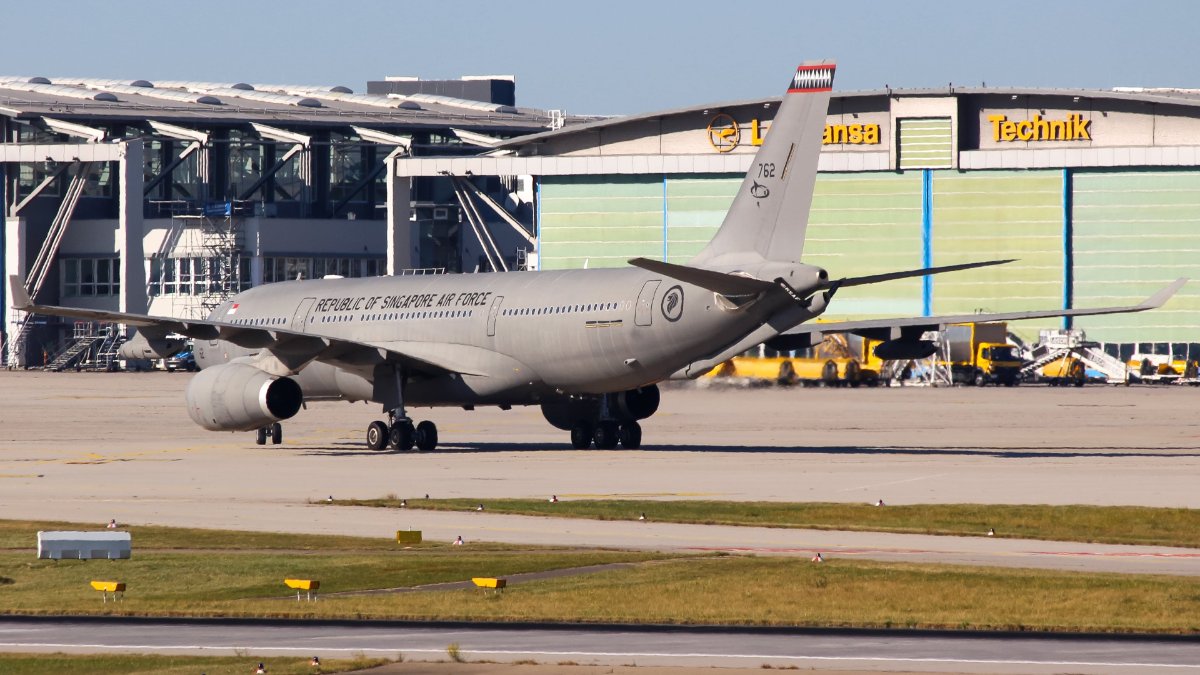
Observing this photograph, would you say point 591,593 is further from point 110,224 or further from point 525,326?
point 110,224

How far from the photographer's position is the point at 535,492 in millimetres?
34219

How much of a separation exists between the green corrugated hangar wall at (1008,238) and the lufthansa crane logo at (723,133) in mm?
1921

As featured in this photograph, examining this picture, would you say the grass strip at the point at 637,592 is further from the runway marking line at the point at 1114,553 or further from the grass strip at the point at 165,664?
the grass strip at the point at 165,664

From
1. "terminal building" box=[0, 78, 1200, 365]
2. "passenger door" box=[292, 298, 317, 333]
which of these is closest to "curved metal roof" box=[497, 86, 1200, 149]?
"terminal building" box=[0, 78, 1200, 365]

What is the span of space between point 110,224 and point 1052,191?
58756 millimetres

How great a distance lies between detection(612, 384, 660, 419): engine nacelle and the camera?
4722 cm

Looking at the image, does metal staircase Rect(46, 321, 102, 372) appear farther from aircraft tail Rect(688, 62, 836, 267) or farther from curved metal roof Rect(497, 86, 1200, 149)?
aircraft tail Rect(688, 62, 836, 267)

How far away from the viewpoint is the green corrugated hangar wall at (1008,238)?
9288cm

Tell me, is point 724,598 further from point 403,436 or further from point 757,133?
point 757,133

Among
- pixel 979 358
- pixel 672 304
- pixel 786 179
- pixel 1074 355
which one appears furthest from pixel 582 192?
pixel 786 179

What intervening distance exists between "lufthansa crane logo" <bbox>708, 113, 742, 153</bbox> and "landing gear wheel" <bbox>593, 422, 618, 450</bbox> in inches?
2161

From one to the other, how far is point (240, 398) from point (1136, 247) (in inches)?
2371

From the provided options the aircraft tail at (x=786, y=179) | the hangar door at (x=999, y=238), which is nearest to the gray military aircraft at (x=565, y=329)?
the aircraft tail at (x=786, y=179)

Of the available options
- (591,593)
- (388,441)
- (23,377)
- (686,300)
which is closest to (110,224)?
(23,377)
